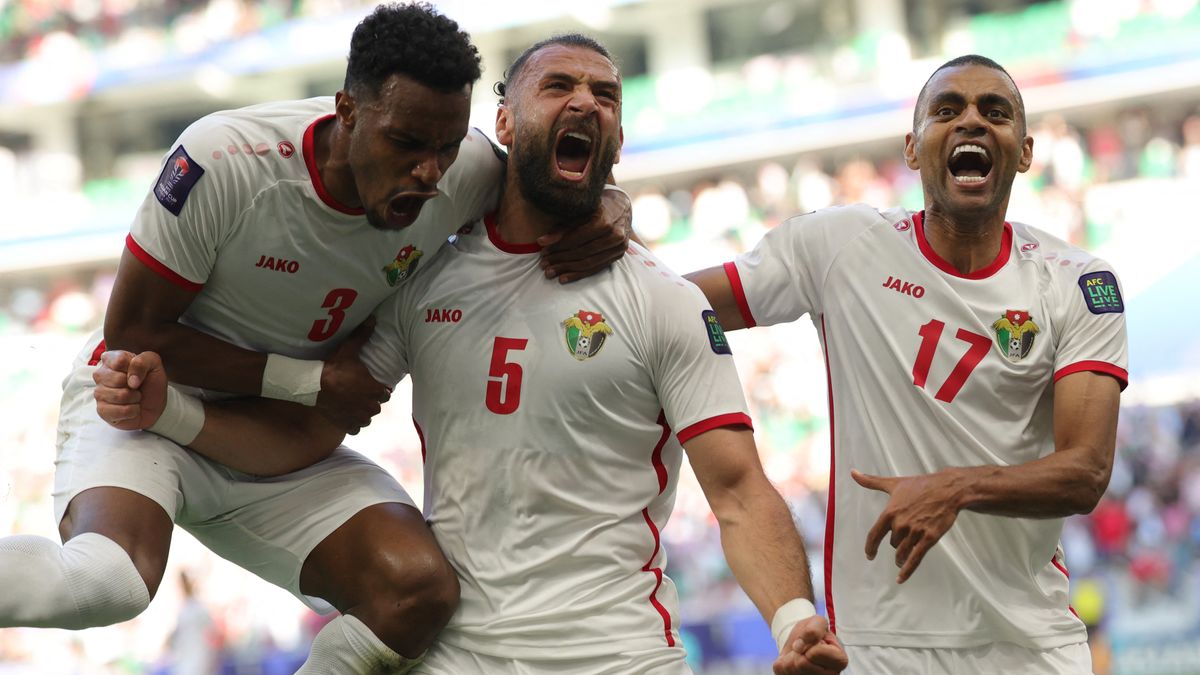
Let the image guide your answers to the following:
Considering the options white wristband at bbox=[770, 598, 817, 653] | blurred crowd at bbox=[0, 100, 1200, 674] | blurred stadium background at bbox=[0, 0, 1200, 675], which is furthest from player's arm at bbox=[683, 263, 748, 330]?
blurred crowd at bbox=[0, 100, 1200, 674]

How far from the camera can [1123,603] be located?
10.3 metres

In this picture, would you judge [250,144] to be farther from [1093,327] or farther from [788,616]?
[1093,327]

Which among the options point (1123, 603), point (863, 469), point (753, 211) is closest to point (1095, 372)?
point (863, 469)

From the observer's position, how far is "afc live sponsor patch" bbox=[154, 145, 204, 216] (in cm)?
368

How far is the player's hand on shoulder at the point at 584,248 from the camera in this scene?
3928 mm

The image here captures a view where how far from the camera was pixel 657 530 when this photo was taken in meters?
3.90

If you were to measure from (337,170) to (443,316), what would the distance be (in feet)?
1.69

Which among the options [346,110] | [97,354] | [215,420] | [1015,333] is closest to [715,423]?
[1015,333]

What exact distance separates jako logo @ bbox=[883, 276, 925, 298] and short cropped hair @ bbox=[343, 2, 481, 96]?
1.47 m

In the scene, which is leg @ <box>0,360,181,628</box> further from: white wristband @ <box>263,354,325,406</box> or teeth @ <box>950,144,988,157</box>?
teeth @ <box>950,144,988,157</box>

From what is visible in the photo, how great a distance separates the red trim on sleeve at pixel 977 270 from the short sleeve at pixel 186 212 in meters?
2.09

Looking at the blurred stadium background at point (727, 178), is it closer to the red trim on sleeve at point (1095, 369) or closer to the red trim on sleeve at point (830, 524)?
the red trim on sleeve at point (830, 524)

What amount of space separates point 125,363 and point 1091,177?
12.9 m

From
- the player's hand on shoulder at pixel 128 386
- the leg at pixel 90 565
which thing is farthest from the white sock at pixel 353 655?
the player's hand on shoulder at pixel 128 386
